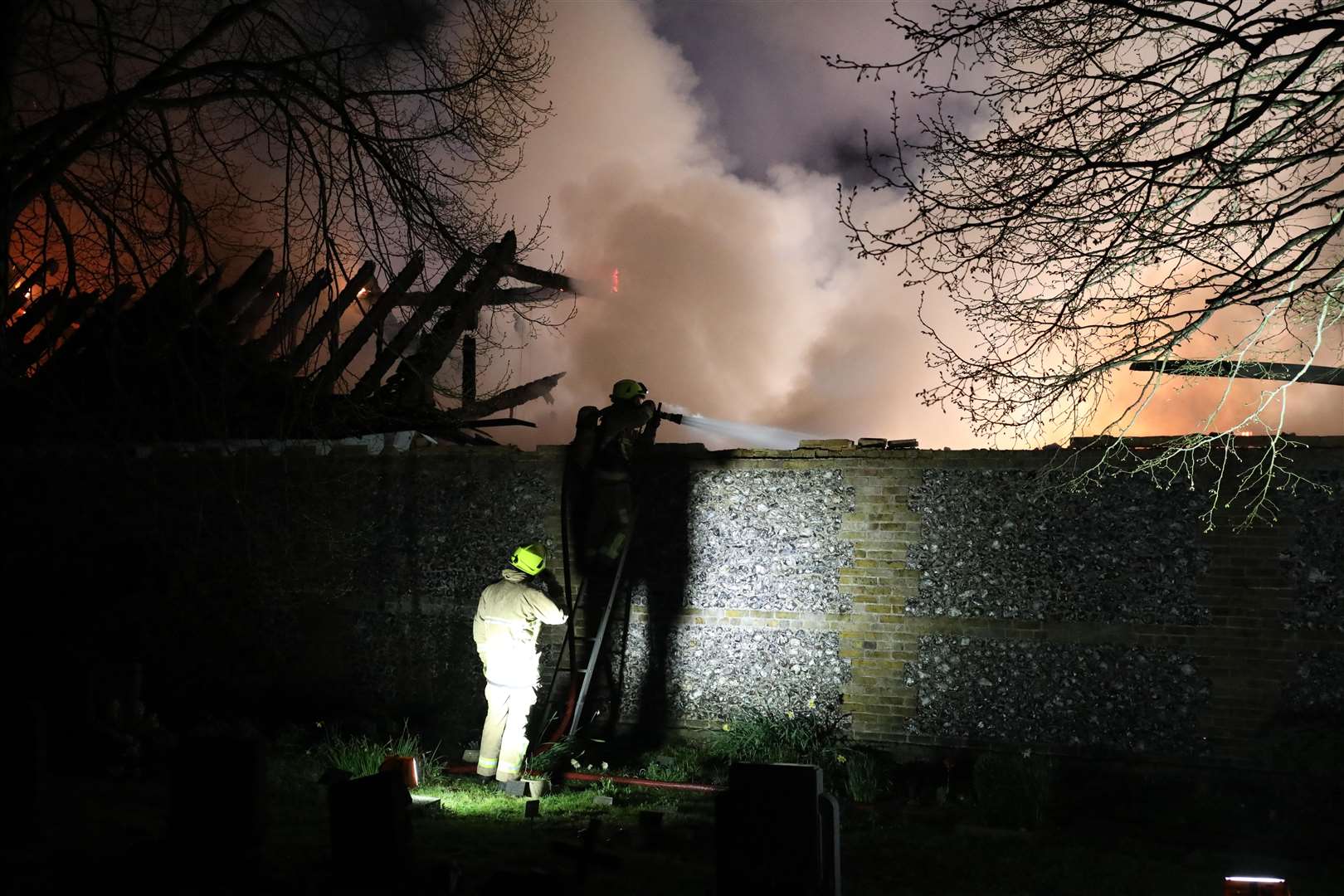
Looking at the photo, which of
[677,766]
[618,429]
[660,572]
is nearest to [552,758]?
[677,766]

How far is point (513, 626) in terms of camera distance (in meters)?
8.71

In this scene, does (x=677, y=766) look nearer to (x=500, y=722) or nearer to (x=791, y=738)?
(x=791, y=738)

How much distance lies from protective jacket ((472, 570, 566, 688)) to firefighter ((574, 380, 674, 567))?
1202mm

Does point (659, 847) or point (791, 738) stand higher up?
point (791, 738)

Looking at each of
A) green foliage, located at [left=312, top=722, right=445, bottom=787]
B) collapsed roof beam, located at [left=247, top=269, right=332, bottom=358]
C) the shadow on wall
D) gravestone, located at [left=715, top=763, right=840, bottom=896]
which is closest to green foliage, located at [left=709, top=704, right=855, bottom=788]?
the shadow on wall

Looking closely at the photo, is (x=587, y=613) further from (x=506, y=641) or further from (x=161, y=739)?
(x=161, y=739)

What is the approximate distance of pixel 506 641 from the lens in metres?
8.77

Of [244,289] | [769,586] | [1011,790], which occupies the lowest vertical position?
[1011,790]

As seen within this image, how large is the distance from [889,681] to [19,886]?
22.6 ft

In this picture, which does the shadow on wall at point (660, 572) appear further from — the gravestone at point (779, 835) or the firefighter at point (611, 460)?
the gravestone at point (779, 835)

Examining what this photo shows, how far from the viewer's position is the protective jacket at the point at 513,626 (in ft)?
28.6

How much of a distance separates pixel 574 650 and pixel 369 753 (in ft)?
6.98

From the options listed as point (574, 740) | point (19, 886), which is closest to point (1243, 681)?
point (574, 740)

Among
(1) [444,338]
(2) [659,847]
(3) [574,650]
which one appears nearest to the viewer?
(2) [659,847]
